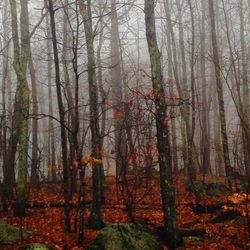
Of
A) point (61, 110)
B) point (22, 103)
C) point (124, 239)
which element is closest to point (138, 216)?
point (124, 239)

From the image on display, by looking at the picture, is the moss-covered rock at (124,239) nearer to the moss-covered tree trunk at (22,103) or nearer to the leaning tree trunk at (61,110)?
the leaning tree trunk at (61,110)

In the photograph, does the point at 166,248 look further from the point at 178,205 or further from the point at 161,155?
the point at 178,205

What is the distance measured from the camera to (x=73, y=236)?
9180 mm

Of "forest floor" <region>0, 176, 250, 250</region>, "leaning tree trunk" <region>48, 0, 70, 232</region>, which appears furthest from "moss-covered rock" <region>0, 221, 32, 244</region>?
"leaning tree trunk" <region>48, 0, 70, 232</region>

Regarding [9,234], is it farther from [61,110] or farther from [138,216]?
[138,216]

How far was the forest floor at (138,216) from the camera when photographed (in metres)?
9.11

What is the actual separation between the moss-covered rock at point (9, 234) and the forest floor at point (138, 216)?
6.8 inches

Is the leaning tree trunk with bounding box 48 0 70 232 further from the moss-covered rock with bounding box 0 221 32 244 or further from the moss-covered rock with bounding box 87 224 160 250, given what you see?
the moss-covered rock with bounding box 87 224 160 250

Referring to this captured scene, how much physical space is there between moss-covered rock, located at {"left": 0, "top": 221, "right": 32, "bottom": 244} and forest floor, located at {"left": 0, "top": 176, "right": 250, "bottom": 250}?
0.17 meters

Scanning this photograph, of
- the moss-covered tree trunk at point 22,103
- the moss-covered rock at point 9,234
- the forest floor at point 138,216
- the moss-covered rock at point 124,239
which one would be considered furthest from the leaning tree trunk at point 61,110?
the moss-covered tree trunk at point 22,103

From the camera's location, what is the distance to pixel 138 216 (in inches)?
453

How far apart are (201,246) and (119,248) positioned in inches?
88.7

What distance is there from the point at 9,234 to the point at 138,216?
397 cm

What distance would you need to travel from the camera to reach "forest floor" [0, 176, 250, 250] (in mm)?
9109
